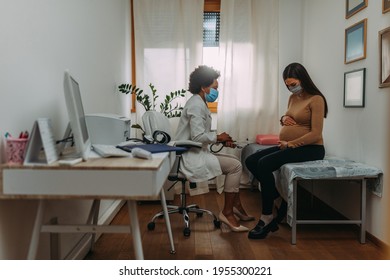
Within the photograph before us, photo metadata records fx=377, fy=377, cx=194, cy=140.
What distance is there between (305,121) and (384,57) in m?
0.66

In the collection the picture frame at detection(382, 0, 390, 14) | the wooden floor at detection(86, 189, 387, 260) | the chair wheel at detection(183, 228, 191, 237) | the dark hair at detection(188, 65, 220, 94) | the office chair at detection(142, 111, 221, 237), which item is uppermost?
the picture frame at detection(382, 0, 390, 14)

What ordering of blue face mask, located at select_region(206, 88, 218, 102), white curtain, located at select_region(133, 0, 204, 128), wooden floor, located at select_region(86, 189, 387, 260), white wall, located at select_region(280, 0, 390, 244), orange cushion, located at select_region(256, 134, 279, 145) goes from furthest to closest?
white curtain, located at select_region(133, 0, 204, 128) < orange cushion, located at select_region(256, 134, 279, 145) < blue face mask, located at select_region(206, 88, 218, 102) < white wall, located at select_region(280, 0, 390, 244) < wooden floor, located at select_region(86, 189, 387, 260)

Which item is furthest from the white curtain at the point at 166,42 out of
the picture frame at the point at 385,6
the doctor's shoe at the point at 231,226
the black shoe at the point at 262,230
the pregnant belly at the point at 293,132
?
the picture frame at the point at 385,6

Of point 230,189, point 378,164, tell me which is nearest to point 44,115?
point 230,189

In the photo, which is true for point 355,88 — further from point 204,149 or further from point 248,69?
point 248,69

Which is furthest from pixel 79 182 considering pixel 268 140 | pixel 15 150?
pixel 268 140

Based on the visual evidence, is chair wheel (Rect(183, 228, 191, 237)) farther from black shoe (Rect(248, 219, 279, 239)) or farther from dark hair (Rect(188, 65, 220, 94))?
dark hair (Rect(188, 65, 220, 94))

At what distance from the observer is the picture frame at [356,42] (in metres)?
2.60

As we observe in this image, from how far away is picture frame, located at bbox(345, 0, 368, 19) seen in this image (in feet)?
8.66

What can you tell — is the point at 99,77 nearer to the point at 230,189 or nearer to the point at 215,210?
the point at 230,189

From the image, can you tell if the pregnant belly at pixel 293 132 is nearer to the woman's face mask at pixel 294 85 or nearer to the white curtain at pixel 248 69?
the woman's face mask at pixel 294 85

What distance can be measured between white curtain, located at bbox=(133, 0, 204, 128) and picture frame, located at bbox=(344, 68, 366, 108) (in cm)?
166

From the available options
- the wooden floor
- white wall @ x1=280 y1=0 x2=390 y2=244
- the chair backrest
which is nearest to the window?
white wall @ x1=280 y1=0 x2=390 y2=244
